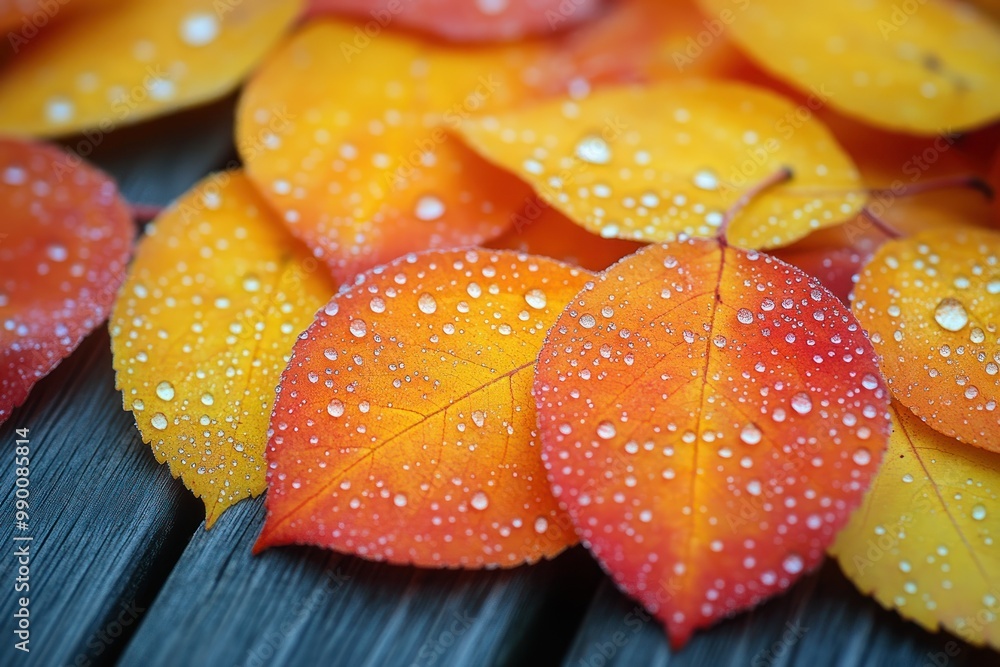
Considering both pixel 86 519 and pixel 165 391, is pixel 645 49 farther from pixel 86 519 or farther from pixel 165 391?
pixel 86 519

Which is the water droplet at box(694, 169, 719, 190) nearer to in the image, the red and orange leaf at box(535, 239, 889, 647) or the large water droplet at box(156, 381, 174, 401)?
the red and orange leaf at box(535, 239, 889, 647)

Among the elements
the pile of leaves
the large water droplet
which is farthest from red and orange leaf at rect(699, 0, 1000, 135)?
the large water droplet

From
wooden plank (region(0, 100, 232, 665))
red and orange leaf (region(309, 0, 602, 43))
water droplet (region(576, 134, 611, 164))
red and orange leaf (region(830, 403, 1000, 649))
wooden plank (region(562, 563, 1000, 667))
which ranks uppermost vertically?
red and orange leaf (region(309, 0, 602, 43))

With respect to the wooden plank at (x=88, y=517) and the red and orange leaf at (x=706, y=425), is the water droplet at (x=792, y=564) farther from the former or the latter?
the wooden plank at (x=88, y=517)

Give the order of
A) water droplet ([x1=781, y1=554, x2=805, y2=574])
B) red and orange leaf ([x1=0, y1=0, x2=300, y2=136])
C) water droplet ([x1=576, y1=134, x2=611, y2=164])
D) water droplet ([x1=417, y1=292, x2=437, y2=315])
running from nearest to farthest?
1. water droplet ([x1=781, y1=554, x2=805, y2=574])
2. water droplet ([x1=417, y1=292, x2=437, y2=315])
3. water droplet ([x1=576, y1=134, x2=611, y2=164])
4. red and orange leaf ([x1=0, y1=0, x2=300, y2=136])

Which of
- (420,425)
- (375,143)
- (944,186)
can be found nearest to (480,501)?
(420,425)

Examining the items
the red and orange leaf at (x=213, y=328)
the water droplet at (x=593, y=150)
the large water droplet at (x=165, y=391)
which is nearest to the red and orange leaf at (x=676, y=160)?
the water droplet at (x=593, y=150)

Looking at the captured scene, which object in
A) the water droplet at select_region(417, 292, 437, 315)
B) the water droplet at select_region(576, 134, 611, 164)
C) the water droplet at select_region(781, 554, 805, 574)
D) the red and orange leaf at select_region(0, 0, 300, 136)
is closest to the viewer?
the water droplet at select_region(781, 554, 805, 574)

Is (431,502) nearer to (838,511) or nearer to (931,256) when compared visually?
(838,511)
